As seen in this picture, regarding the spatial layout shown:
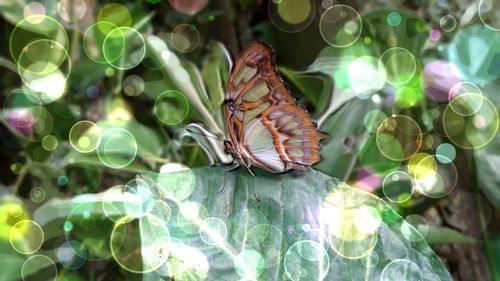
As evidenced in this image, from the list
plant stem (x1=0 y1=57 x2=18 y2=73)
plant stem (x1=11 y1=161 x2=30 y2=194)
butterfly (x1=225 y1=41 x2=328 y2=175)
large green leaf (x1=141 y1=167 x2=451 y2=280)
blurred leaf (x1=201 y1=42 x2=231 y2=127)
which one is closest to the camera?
butterfly (x1=225 y1=41 x2=328 y2=175)

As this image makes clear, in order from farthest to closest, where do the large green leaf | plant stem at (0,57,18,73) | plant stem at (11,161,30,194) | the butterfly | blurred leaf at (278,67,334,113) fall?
plant stem at (0,57,18,73), plant stem at (11,161,30,194), blurred leaf at (278,67,334,113), the large green leaf, the butterfly

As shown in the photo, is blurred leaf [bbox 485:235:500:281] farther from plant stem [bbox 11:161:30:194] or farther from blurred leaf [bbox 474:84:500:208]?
plant stem [bbox 11:161:30:194]

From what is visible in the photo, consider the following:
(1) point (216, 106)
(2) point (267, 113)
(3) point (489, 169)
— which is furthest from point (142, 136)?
(2) point (267, 113)

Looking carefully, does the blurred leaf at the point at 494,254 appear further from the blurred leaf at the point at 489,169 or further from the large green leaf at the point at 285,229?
the large green leaf at the point at 285,229

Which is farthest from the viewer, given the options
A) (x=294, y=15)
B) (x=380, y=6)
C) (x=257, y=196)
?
(x=294, y=15)

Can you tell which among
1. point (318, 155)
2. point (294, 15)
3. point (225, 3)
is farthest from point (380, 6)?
point (318, 155)

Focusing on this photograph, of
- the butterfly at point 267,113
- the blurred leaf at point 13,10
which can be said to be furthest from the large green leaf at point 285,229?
the blurred leaf at point 13,10

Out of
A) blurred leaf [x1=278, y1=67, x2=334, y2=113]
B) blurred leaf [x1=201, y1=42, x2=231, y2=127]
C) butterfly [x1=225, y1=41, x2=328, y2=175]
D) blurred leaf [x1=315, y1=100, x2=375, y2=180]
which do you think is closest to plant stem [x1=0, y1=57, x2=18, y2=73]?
blurred leaf [x1=201, y1=42, x2=231, y2=127]

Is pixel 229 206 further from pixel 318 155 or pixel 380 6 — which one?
pixel 380 6

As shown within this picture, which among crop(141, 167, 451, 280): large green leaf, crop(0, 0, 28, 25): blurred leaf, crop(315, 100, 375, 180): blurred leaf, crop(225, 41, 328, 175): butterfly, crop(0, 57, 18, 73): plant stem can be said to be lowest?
crop(0, 57, 18, 73): plant stem
